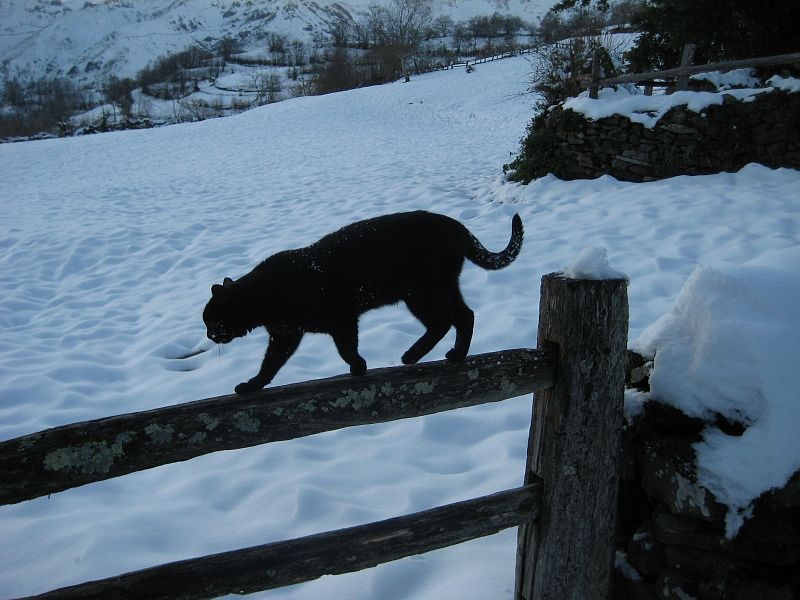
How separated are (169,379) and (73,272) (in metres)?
3.79

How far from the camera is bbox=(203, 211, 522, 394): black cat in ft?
6.07

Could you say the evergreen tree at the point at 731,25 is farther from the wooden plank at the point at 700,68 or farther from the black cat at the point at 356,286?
the black cat at the point at 356,286

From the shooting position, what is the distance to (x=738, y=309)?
1.80m

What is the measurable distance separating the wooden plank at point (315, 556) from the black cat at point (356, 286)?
510mm

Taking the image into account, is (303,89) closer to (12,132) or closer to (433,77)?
(433,77)

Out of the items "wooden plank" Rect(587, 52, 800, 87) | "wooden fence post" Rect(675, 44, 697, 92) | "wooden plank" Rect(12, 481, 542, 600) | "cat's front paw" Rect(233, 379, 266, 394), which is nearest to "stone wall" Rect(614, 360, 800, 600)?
"wooden plank" Rect(12, 481, 542, 600)

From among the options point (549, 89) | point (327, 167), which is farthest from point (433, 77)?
point (549, 89)

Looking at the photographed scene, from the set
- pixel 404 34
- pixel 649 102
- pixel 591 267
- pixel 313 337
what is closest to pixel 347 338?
pixel 591 267

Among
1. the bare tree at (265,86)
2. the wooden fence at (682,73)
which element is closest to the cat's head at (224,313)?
the wooden fence at (682,73)

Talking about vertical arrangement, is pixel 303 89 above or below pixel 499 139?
above

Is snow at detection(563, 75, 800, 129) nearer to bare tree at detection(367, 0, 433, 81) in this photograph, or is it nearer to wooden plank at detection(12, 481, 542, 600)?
wooden plank at detection(12, 481, 542, 600)

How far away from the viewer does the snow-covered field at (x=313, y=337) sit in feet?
7.32

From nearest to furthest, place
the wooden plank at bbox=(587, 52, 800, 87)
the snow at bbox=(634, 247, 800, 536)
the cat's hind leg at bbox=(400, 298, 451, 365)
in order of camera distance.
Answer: the snow at bbox=(634, 247, 800, 536)
the cat's hind leg at bbox=(400, 298, 451, 365)
the wooden plank at bbox=(587, 52, 800, 87)

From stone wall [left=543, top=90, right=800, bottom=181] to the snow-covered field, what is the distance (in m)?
0.36
